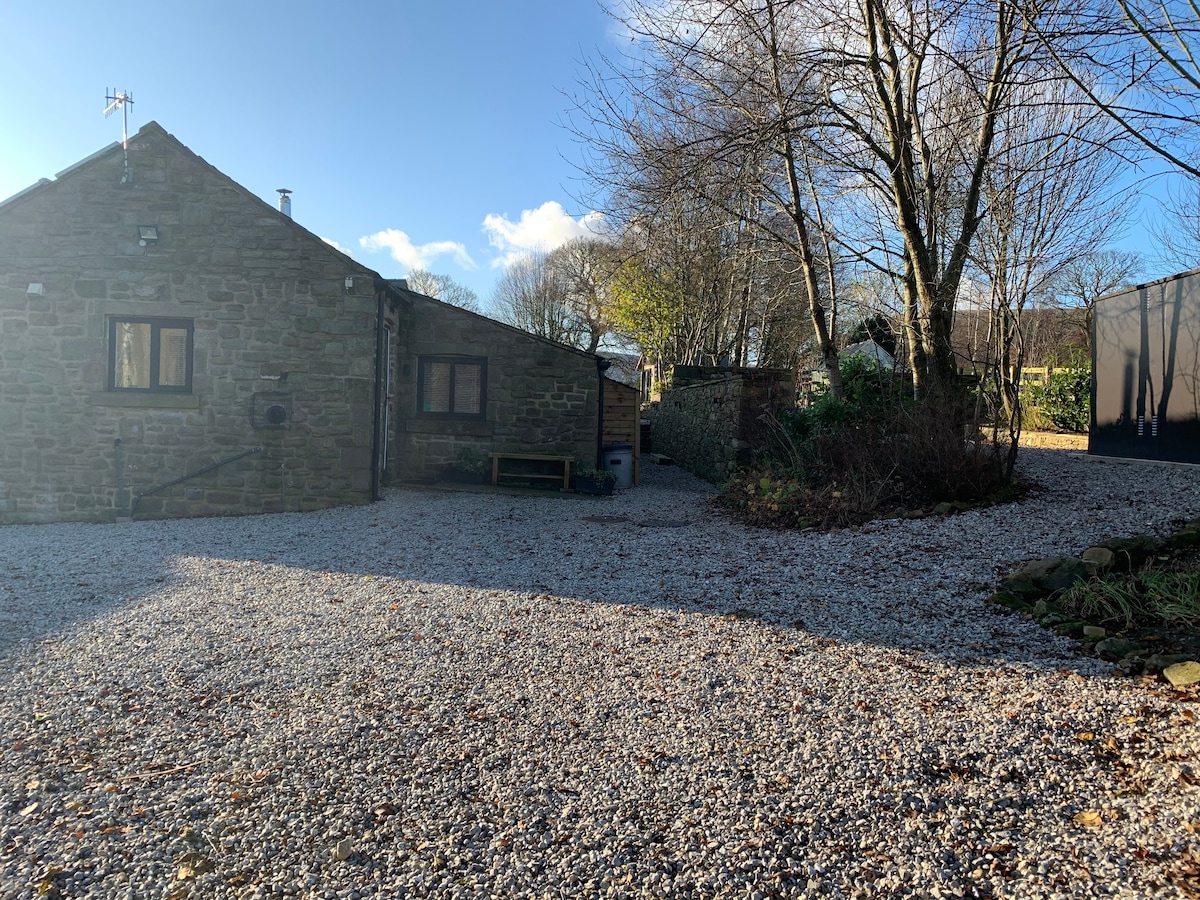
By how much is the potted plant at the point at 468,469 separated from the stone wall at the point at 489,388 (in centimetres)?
8

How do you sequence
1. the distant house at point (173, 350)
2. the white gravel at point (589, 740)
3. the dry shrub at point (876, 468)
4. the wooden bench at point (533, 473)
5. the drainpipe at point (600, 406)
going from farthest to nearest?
the drainpipe at point (600, 406) < the wooden bench at point (533, 473) < the distant house at point (173, 350) < the dry shrub at point (876, 468) < the white gravel at point (589, 740)

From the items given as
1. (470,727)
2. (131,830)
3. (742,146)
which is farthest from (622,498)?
(131,830)

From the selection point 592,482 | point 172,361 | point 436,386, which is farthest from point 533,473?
point 172,361

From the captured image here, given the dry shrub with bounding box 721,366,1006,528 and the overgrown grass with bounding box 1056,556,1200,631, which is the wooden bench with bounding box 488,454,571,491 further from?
the overgrown grass with bounding box 1056,556,1200,631

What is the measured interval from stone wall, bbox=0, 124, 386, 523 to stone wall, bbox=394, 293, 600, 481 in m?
1.66

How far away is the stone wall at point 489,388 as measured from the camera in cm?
1211

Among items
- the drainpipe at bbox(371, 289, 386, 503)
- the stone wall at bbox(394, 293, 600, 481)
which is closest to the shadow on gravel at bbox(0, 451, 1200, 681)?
the drainpipe at bbox(371, 289, 386, 503)

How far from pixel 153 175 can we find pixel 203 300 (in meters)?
1.83

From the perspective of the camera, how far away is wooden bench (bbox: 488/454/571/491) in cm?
1196

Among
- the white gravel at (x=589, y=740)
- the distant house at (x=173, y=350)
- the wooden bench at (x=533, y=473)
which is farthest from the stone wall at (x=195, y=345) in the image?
the white gravel at (x=589, y=740)

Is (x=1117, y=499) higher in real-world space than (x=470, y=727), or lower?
higher

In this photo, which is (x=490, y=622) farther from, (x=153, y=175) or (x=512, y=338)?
(x=153, y=175)

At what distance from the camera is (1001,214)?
29.2 ft

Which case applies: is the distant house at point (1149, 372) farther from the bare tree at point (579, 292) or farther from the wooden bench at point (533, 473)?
the bare tree at point (579, 292)
